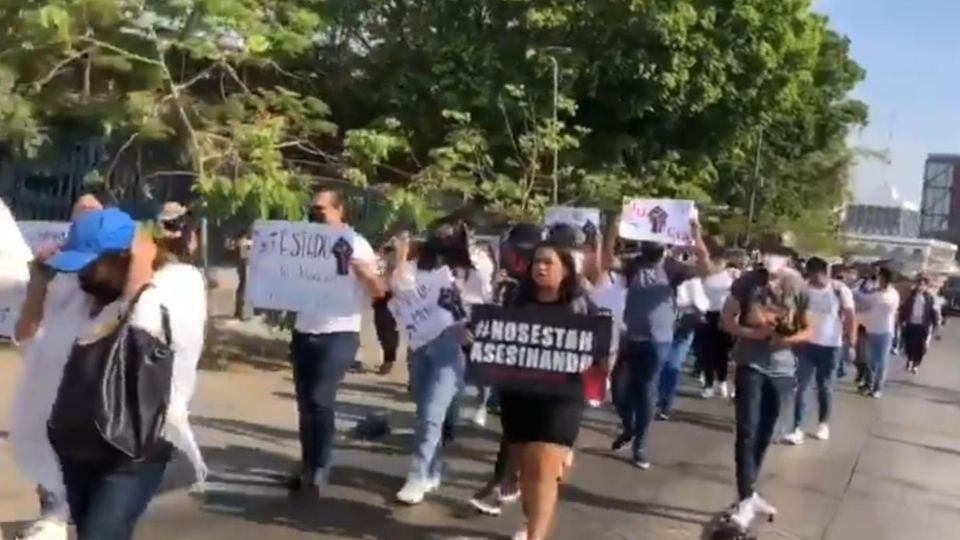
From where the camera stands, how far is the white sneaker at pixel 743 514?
8688 mm

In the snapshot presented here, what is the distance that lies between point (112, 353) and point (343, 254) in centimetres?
433

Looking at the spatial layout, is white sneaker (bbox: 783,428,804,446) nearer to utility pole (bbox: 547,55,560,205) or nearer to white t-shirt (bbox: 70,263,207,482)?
white t-shirt (bbox: 70,263,207,482)

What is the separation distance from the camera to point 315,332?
878cm

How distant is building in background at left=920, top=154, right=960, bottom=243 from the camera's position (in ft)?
423

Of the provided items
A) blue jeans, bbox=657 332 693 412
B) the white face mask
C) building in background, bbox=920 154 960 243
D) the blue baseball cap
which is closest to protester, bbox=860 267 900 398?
blue jeans, bbox=657 332 693 412

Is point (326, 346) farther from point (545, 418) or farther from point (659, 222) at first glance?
point (659, 222)

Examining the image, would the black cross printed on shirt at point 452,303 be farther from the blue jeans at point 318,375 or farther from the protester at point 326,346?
the blue jeans at point 318,375

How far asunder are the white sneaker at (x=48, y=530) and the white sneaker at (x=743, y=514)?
370 centimetres

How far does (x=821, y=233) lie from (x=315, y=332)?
43.2 meters

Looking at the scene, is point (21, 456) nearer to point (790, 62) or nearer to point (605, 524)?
point (605, 524)

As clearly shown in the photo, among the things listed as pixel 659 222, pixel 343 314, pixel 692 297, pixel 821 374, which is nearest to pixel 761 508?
pixel 343 314

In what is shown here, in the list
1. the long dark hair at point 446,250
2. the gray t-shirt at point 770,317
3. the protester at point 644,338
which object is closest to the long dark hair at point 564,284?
the gray t-shirt at point 770,317

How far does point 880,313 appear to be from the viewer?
17.9 meters

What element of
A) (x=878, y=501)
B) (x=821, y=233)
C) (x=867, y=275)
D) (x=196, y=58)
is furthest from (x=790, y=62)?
(x=878, y=501)
